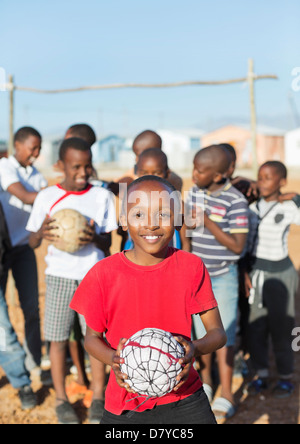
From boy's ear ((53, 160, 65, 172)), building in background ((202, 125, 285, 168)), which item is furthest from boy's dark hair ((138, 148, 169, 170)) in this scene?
building in background ((202, 125, 285, 168))

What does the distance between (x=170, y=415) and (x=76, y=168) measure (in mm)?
2140

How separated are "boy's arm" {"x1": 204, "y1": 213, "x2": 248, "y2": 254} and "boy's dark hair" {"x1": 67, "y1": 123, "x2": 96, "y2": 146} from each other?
4.77ft

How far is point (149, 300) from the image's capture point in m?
2.34

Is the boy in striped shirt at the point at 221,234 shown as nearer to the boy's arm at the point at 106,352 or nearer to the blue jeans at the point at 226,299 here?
the blue jeans at the point at 226,299

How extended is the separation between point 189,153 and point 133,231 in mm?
48194

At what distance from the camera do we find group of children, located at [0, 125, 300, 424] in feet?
7.73

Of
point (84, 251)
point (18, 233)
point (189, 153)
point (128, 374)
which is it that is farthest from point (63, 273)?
point (189, 153)

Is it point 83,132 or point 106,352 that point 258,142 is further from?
point 106,352

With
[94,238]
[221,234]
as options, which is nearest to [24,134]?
[94,238]

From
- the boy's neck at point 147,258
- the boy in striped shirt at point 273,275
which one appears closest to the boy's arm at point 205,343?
the boy's neck at point 147,258

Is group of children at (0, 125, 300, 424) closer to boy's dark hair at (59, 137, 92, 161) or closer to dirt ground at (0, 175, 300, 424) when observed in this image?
boy's dark hair at (59, 137, 92, 161)

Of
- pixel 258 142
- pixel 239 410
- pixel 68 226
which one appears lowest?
pixel 239 410
